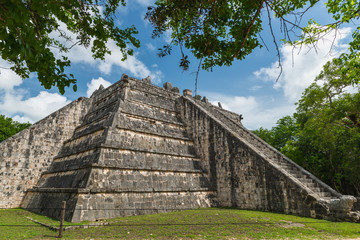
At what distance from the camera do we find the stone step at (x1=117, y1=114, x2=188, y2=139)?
479 inches

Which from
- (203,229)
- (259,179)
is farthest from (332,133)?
(203,229)

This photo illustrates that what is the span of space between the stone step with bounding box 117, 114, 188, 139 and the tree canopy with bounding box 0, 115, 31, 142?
21429mm

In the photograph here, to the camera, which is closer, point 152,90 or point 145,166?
point 145,166

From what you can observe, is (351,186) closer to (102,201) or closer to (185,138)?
(185,138)

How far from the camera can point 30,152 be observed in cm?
1326

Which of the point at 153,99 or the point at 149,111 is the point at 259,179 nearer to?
the point at 149,111

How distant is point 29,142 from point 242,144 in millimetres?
13025

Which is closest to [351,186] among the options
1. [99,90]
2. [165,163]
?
[165,163]

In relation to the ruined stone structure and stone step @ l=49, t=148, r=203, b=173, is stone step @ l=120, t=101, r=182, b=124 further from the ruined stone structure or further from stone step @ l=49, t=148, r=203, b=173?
stone step @ l=49, t=148, r=203, b=173

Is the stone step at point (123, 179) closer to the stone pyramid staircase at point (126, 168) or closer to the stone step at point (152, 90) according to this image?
the stone pyramid staircase at point (126, 168)

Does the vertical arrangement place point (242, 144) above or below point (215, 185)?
above

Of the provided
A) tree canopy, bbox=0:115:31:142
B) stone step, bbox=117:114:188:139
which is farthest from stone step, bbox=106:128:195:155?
tree canopy, bbox=0:115:31:142

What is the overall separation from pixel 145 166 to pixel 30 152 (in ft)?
26.1

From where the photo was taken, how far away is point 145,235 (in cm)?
614
